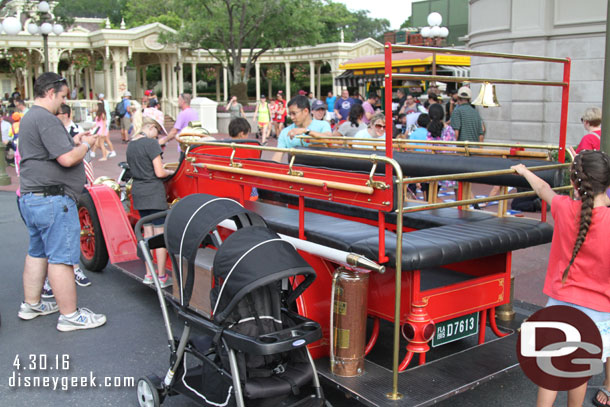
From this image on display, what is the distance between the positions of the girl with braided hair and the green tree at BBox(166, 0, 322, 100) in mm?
28115

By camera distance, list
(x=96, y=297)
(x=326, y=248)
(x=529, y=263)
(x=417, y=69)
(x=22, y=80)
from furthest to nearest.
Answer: (x=22, y=80)
(x=417, y=69)
(x=529, y=263)
(x=96, y=297)
(x=326, y=248)

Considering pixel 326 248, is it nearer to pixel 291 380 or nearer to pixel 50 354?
pixel 291 380

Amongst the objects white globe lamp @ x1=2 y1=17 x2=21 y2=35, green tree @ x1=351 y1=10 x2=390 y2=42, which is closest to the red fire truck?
white globe lamp @ x1=2 y1=17 x2=21 y2=35

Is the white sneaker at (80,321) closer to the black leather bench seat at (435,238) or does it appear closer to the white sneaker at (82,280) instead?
the white sneaker at (82,280)

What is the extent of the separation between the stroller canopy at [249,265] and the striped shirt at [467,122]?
689cm

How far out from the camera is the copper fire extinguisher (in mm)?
3270

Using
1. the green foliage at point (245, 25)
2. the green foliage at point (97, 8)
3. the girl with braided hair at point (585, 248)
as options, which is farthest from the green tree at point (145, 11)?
the girl with braided hair at point (585, 248)

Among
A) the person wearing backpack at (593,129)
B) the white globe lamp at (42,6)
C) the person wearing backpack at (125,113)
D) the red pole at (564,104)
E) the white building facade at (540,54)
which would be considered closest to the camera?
the red pole at (564,104)

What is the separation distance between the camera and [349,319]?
10.8 ft

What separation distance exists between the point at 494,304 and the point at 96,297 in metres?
3.94

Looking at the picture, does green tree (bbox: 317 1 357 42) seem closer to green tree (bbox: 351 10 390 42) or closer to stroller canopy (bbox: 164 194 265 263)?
stroller canopy (bbox: 164 194 265 263)

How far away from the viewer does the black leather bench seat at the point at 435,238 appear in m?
3.35

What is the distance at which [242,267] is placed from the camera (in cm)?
297

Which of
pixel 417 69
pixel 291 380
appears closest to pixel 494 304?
pixel 291 380
